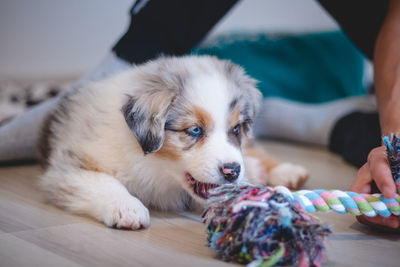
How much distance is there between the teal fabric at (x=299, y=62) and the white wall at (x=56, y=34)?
2.31 ft

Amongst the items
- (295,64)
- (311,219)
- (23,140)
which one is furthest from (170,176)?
(295,64)

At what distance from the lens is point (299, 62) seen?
4.23 m

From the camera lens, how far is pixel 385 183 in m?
1.41

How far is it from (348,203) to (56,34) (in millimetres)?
3711

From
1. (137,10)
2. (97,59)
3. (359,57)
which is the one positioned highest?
(137,10)

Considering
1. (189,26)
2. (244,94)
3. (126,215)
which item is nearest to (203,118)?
(244,94)

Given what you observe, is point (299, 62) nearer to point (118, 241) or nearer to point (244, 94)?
point (244, 94)

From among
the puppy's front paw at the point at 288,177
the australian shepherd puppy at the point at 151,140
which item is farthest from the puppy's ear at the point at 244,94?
the puppy's front paw at the point at 288,177

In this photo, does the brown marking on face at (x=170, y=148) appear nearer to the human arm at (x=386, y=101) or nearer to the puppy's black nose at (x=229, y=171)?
the puppy's black nose at (x=229, y=171)

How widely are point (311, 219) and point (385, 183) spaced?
1.03 ft

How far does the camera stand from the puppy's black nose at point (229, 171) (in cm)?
156

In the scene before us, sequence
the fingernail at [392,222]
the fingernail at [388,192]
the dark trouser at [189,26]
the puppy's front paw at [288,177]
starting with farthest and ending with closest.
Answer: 1. the dark trouser at [189,26]
2. the puppy's front paw at [288,177]
3. the fingernail at [392,222]
4. the fingernail at [388,192]

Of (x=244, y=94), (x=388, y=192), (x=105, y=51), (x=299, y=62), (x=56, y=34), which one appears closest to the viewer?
(x=388, y=192)

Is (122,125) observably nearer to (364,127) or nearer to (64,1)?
(364,127)
